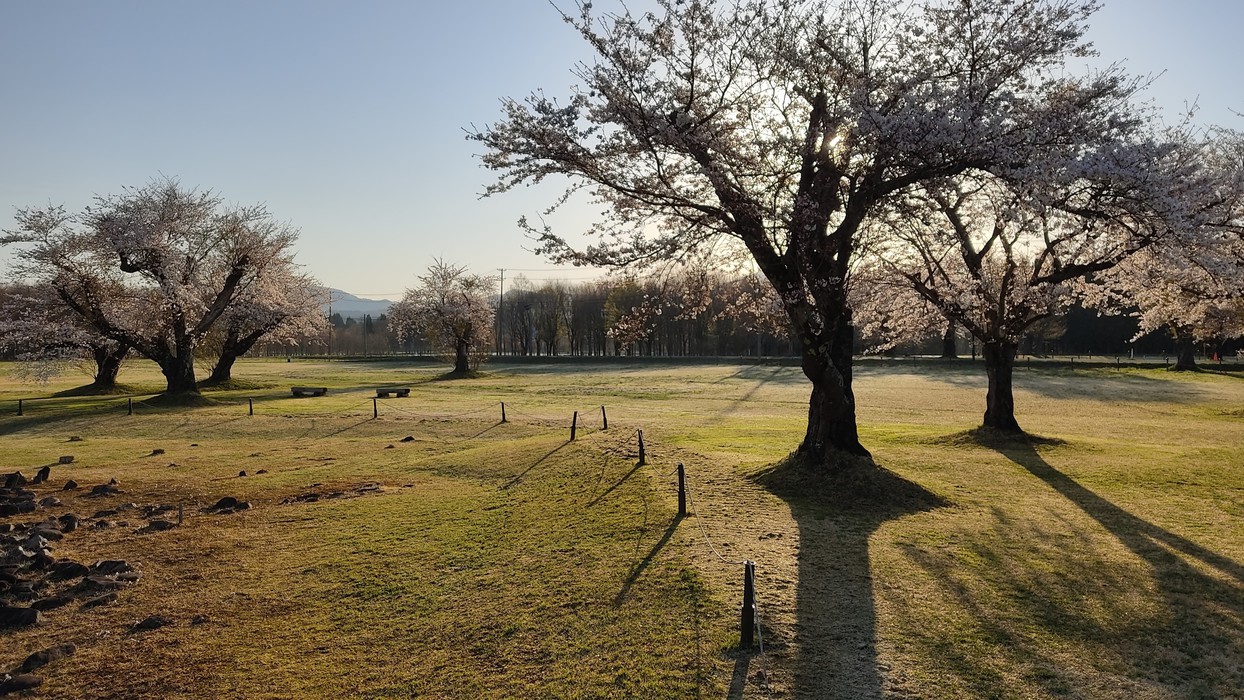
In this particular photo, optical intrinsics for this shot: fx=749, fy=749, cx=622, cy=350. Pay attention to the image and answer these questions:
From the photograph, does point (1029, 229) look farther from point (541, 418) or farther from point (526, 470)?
point (541, 418)

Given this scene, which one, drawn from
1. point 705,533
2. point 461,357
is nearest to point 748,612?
point 705,533

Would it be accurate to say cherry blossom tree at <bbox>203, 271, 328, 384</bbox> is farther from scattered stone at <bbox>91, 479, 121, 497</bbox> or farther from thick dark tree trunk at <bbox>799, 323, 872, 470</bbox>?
thick dark tree trunk at <bbox>799, 323, 872, 470</bbox>

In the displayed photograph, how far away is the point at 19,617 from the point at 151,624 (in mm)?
1699

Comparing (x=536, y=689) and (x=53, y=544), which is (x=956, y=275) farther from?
(x=53, y=544)

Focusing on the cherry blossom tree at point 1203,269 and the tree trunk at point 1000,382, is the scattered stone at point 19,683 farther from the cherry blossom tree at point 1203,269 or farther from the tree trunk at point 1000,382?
the tree trunk at point 1000,382

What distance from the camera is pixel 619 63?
12.5 metres

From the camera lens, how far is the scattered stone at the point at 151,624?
8.63 m

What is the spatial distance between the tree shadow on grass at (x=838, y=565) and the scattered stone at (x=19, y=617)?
326 inches

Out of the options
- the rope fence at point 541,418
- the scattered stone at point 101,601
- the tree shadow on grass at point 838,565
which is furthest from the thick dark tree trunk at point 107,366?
the tree shadow on grass at point 838,565

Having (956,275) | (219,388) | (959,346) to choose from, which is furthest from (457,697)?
(959,346)

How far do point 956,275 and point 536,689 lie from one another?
1992cm

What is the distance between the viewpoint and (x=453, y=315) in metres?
65.6

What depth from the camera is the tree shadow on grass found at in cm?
671

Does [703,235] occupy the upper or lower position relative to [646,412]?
upper
